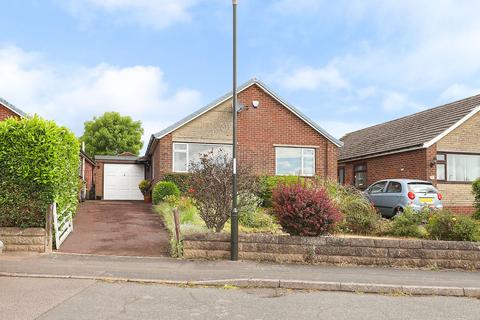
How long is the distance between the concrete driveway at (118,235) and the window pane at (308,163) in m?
7.85

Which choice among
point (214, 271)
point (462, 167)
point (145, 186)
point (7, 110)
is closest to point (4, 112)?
point (7, 110)

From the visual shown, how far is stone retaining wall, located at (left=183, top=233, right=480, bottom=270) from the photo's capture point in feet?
32.7

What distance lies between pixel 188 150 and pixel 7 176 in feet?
34.5

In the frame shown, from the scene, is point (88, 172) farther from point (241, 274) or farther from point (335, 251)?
point (241, 274)

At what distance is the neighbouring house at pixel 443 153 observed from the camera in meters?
20.2

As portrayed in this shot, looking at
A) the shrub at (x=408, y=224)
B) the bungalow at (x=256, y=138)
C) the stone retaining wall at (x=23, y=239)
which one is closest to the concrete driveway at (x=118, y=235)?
the stone retaining wall at (x=23, y=239)

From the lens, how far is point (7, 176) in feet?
33.1

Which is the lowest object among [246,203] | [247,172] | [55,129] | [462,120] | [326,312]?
[326,312]

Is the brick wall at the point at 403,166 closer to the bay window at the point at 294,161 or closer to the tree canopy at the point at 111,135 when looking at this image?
the bay window at the point at 294,161

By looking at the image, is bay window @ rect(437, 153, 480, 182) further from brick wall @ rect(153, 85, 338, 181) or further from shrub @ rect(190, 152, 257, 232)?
shrub @ rect(190, 152, 257, 232)

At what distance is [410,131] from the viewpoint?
23.2m

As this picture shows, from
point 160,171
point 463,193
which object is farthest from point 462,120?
point 160,171

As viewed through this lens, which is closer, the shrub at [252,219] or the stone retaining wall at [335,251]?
the stone retaining wall at [335,251]

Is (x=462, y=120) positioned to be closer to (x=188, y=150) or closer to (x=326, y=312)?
(x=188, y=150)
